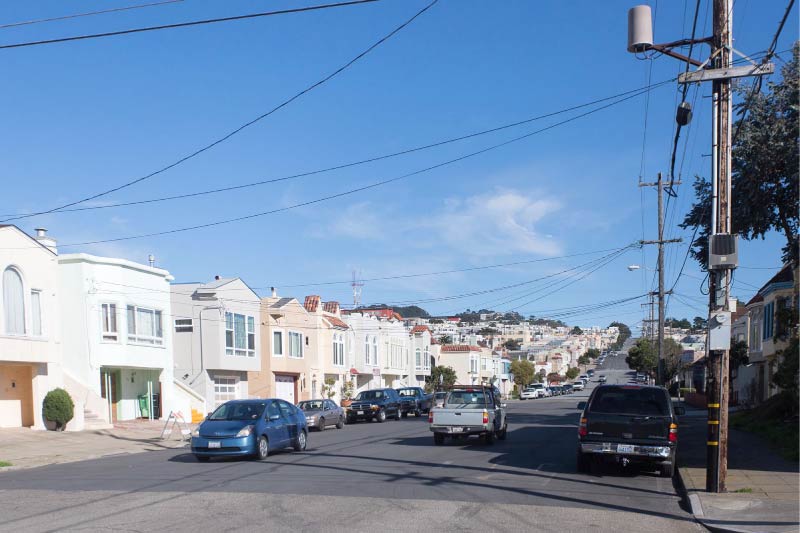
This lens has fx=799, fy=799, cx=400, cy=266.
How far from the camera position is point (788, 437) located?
20875 mm

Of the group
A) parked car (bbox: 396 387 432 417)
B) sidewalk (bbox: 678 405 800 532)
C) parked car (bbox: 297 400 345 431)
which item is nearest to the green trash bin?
parked car (bbox: 297 400 345 431)

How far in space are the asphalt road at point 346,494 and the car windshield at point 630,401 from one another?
1.33 meters

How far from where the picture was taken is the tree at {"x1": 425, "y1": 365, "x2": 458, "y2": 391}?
80681mm

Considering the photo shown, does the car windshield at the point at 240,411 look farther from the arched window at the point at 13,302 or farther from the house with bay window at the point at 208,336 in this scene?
the house with bay window at the point at 208,336

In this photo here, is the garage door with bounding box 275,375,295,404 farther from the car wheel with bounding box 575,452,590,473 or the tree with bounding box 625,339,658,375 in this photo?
the car wheel with bounding box 575,452,590,473

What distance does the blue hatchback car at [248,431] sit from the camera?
61.8 ft

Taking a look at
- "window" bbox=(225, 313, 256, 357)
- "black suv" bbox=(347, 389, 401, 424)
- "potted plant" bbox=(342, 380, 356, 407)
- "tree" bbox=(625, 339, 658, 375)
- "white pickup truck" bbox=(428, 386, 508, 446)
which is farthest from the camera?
"tree" bbox=(625, 339, 658, 375)

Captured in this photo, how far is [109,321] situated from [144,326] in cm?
254

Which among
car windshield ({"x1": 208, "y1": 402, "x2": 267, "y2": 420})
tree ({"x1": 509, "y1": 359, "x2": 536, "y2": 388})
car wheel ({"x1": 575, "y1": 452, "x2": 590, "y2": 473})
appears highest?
car windshield ({"x1": 208, "y1": 402, "x2": 267, "y2": 420})

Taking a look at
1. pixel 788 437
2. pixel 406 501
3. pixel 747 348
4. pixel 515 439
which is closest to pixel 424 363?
pixel 747 348

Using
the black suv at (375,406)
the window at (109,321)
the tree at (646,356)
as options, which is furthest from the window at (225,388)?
the tree at (646,356)

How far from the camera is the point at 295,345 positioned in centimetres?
5141

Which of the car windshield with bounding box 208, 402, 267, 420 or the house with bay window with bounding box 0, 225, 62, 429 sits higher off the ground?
the house with bay window with bounding box 0, 225, 62, 429

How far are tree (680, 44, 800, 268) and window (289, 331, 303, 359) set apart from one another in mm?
30919
